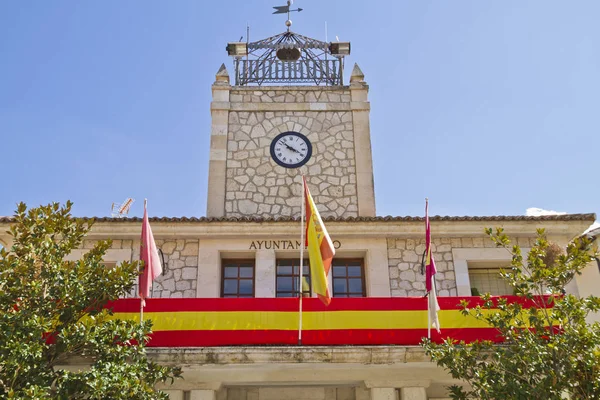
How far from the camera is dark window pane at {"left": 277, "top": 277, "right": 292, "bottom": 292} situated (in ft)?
42.5

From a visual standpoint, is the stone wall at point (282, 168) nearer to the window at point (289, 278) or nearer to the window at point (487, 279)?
the window at point (289, 278)

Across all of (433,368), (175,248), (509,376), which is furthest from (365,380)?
(175,248)

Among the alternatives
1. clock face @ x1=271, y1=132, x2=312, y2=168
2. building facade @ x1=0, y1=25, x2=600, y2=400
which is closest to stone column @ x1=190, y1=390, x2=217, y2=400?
building facade @ x1=0, y1=25, x2=600, y2=400

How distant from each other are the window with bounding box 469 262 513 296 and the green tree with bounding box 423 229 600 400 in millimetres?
3324

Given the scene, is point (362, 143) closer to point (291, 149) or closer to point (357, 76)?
point (291, 149)

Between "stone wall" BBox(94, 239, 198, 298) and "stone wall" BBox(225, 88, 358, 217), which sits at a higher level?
"stone wall" BBox(225, 88, 358, 217)

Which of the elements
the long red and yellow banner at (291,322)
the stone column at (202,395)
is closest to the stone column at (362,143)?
the long red and yellow banner at (291,322)

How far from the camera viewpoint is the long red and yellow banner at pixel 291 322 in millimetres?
10422

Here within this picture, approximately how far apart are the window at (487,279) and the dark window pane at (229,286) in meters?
4.91

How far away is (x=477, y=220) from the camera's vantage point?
1278cm

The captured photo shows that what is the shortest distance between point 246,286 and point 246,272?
1.11ft

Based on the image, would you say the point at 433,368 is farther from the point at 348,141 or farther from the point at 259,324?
the point at 348,141

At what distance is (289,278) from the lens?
42.8ft

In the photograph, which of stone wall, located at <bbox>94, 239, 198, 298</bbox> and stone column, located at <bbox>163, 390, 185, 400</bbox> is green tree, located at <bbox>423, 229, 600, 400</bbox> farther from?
stone wall, located at <bbox>94, 239, 198, 298</bbox>
